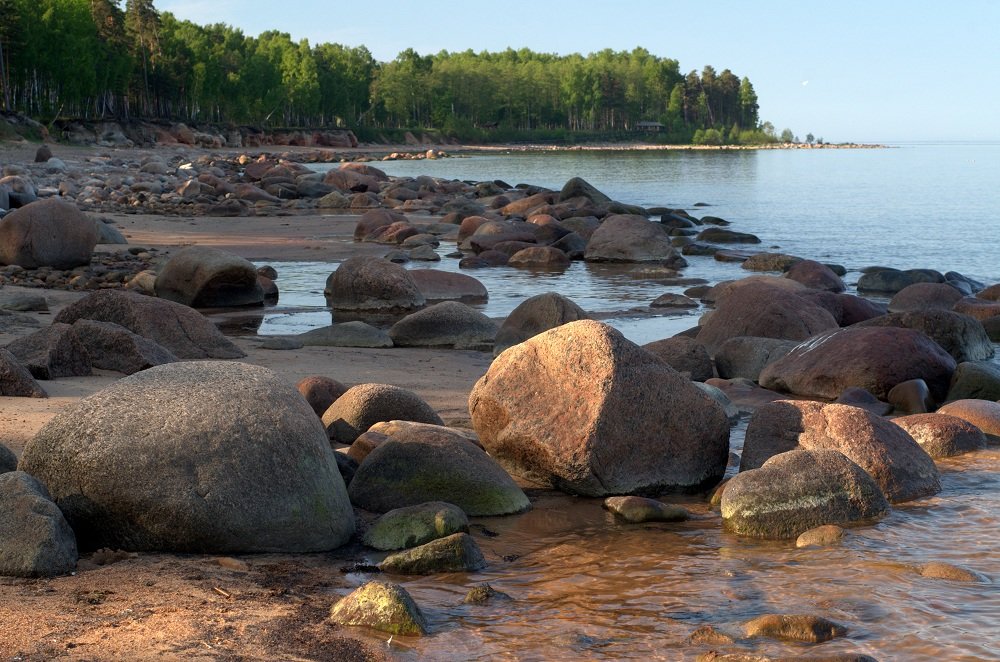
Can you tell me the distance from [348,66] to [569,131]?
34136mm

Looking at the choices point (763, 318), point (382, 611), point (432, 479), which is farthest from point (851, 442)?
point (763, 318)

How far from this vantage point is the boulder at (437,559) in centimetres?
519

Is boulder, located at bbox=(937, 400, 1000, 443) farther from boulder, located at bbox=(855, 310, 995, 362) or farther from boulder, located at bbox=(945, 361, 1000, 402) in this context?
boulder, located at bbox=(855, 310, 995, 362)

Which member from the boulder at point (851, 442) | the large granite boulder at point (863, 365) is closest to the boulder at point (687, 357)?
the large granite boulder at point (863, 365)

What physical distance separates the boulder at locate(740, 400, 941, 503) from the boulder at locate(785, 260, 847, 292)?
11010 mm

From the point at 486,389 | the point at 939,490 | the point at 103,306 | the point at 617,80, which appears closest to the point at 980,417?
the point at 939,490

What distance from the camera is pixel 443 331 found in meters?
12.0

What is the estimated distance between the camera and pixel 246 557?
203 inches

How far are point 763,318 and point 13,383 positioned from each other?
25.1 ft

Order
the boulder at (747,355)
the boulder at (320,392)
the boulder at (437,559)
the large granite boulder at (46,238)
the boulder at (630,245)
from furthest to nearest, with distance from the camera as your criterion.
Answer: the boulder at (630,245)
the large granite boulder at (46,238)
the boulder at (747,355)
the boulder at (320,392)
the boulder at (437,559)

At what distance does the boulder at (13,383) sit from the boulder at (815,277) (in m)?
13.2

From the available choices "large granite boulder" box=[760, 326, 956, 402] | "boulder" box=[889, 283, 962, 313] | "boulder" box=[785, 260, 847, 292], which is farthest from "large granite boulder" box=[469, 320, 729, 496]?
"boulder" box=[785, 260, 847, 292]

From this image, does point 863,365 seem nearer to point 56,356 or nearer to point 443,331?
point 443,331

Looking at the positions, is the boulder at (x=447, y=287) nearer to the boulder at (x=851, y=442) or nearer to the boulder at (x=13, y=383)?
the boulder at (x=13, y=383)
